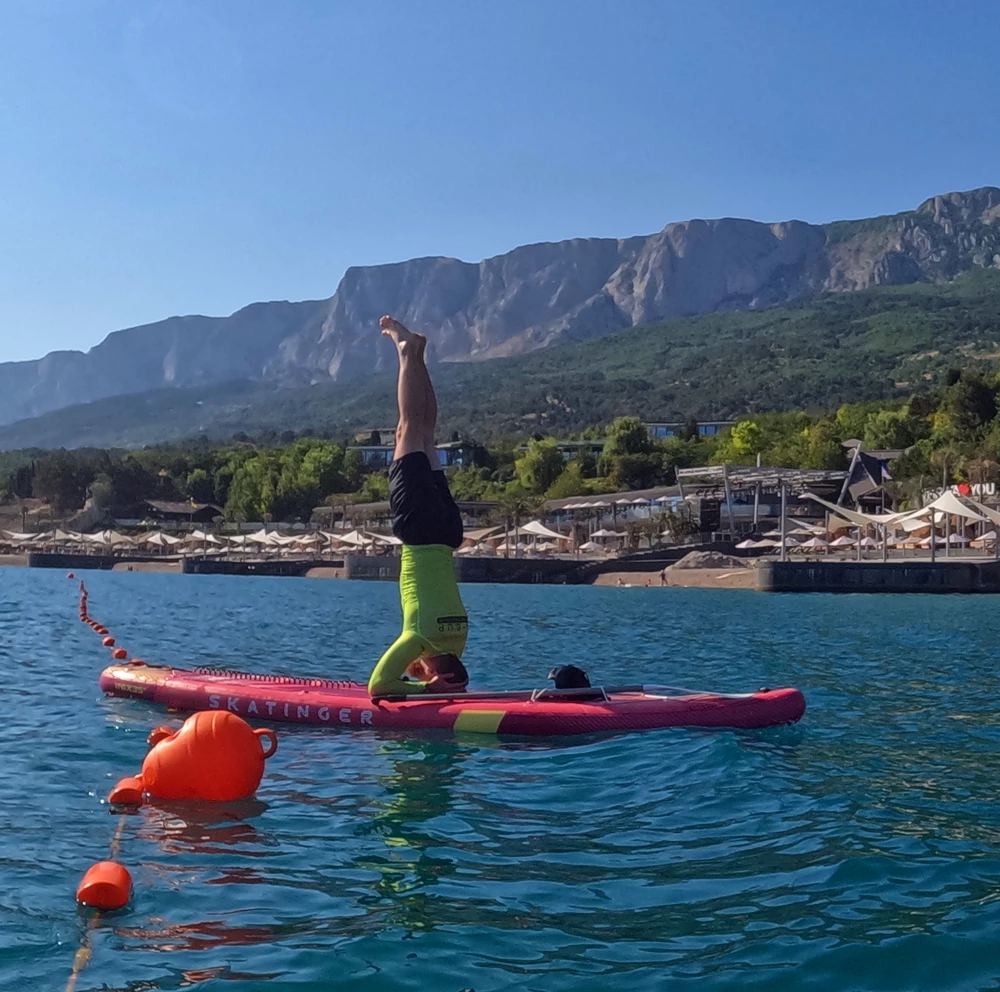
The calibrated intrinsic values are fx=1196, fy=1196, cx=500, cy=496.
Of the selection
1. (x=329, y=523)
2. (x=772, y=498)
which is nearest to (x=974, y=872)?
(x=772, y=498)

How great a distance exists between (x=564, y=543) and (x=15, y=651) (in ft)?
259

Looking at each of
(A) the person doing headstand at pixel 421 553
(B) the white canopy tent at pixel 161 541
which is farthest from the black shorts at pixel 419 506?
(B) the white canopy tent at pixel 161 541

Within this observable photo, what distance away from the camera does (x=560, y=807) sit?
11.9m

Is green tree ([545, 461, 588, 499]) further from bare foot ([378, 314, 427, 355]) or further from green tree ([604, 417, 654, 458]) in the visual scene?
bare foot ([378, 314, 427, 355])

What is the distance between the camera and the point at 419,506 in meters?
17.4

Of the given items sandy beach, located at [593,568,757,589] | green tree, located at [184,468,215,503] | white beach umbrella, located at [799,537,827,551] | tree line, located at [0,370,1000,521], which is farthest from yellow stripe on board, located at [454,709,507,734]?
green tree, located at [184,468,215,503]

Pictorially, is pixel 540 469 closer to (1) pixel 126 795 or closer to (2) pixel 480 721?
(2) pixel 480 721

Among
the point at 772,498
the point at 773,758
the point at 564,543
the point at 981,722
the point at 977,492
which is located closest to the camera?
the point at 773,758

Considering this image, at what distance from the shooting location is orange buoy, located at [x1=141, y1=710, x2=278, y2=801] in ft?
37.9

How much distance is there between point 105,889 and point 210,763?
9.82ft

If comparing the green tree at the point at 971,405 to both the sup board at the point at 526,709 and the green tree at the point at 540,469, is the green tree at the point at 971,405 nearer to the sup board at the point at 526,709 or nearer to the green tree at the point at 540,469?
the green tree at the point at 540,469

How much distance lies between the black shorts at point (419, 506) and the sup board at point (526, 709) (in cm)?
236

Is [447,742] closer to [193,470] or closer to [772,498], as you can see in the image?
[772,498]

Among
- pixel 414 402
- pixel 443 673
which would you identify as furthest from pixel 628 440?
pixel 443 673
